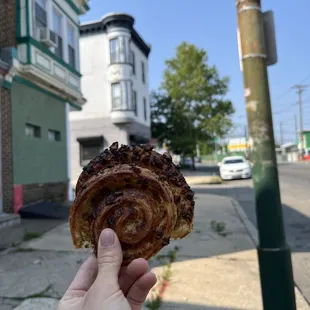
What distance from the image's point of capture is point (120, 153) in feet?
4.96

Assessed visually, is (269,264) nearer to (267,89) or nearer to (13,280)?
(267,89)

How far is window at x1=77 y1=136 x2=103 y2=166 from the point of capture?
2395 cm

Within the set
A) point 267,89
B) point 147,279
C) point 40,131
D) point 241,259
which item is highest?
point 40,131

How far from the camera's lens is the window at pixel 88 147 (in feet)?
78.6

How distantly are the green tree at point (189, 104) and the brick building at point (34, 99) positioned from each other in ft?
72.6

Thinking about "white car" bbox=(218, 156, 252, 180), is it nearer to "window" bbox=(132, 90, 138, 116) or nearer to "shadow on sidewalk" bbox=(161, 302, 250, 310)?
"window" bbox=(132, 90, 138, 116)

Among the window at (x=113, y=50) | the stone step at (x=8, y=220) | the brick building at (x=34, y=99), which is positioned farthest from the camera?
the window at (x=113, y=50)

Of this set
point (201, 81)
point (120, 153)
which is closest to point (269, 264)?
point (120, 153)

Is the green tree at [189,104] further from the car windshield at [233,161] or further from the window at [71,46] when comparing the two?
the window at [71,46]

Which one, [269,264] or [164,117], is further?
[164,117]

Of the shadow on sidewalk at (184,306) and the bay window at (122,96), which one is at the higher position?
the bay window at (122,96)

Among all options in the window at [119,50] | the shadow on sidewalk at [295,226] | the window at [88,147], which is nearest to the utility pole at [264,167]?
the shadow on sidewalk at [295,226]

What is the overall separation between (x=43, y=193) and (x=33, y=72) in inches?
145

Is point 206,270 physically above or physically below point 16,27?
below
